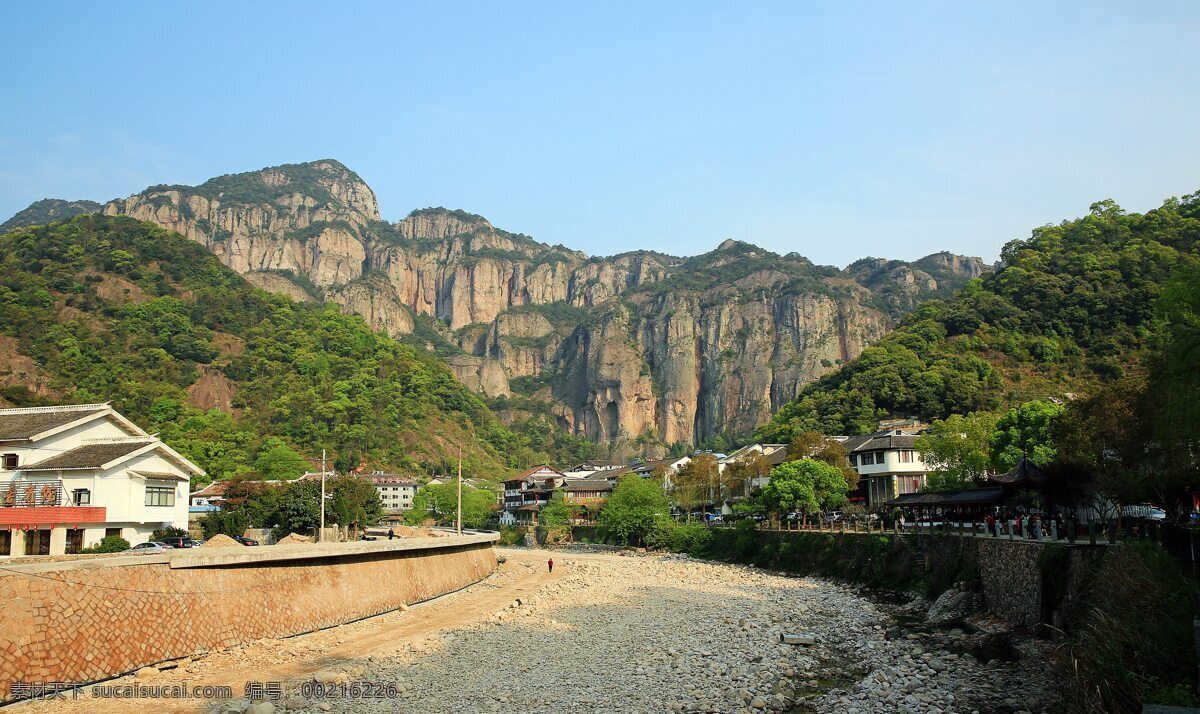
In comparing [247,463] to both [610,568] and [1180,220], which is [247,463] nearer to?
[610,568]

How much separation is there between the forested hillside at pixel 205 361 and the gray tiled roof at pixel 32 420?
46.8 m

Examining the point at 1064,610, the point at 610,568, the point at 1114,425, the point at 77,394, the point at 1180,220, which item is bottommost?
the point at 610,568

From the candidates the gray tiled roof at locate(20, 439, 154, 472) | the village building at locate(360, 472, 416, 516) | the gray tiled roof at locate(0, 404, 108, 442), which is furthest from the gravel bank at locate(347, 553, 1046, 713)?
the village building at locate(360, 472, 416, 516)

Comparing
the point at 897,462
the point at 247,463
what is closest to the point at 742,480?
the point at 897,462

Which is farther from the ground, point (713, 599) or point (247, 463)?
point (247, 463)

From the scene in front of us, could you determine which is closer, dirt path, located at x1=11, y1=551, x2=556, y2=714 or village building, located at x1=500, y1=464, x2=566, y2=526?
dirt path, located at x1=11, y1=551, x2=556, y2=714

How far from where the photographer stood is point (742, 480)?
7981 cm

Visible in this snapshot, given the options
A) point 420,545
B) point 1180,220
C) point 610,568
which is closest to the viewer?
point 420,545

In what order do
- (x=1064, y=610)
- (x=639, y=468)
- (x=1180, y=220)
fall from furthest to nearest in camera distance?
(x=639, y=468) < (x=1180, y=220) < (x=1064, y=610)

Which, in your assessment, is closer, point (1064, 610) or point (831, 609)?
point (1064, 610)

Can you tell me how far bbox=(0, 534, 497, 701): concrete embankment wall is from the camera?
57.6ft

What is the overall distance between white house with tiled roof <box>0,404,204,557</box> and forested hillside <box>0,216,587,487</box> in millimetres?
47503

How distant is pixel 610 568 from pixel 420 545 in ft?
73.1

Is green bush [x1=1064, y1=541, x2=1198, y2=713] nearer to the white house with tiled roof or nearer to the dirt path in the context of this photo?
the dirt path
